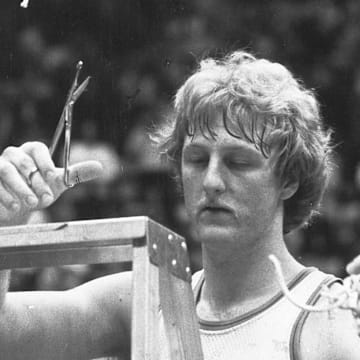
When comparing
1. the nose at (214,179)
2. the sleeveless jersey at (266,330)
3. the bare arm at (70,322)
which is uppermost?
the nose at (214,179)

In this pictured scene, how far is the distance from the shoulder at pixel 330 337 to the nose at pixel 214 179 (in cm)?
24

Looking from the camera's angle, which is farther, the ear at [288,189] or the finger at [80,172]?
the ear at [288,189]

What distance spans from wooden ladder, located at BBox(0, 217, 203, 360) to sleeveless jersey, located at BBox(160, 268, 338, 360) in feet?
0.35

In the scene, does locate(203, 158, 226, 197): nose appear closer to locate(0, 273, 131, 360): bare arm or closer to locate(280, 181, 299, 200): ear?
A: locate(280, 181, 299, 200): ear

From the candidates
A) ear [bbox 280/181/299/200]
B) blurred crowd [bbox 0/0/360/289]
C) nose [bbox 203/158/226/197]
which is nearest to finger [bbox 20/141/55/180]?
nose [bbox 203/158/226/197]

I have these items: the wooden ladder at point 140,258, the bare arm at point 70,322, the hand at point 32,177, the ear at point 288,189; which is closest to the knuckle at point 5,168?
the hand at point 32,177

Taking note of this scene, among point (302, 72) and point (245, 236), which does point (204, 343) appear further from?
point (302, 72)

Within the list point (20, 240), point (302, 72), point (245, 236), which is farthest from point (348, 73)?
point (20, 240)

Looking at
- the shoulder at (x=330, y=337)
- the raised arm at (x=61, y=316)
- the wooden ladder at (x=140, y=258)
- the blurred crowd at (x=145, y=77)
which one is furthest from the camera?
the blurred crowd at (x=145, y=77)

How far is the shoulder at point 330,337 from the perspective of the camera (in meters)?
1.67

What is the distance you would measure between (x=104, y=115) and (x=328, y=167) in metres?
2.28

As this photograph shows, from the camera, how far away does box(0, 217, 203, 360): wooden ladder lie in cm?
147

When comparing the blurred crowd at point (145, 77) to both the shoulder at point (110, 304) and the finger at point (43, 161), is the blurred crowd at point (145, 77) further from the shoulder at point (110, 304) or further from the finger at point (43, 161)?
the finger at point (43, 161)

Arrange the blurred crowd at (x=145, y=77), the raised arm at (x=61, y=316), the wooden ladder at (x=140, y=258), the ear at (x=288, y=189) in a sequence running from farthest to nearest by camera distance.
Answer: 1. the blurred crowd at (x=145, y=77)
2. the ear at (x=288, y=189)
3. the raised arm at (x=61, y=316)
4. the wooden ladder at (x=140, y=258)
